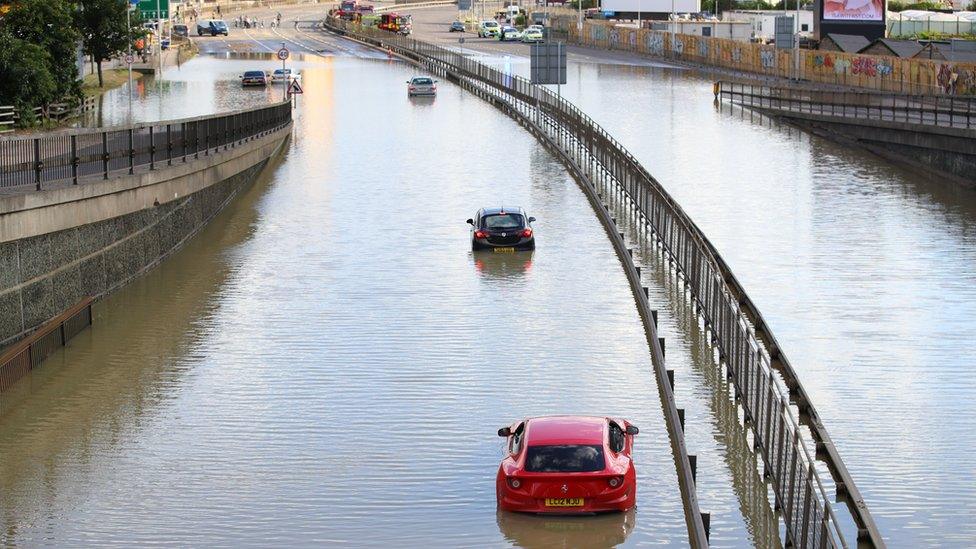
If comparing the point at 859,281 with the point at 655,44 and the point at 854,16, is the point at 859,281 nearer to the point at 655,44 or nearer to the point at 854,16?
the point at 854,16

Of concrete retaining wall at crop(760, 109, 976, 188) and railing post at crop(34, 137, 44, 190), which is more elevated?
railing post at crop(34, 137, 44, 190)

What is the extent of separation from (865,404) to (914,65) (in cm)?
6257

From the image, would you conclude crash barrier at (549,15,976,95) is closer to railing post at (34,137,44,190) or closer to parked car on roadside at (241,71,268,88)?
parked car on roadside at (241,71,268,88)

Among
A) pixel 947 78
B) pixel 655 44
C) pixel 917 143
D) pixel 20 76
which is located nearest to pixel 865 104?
pixel 947 78

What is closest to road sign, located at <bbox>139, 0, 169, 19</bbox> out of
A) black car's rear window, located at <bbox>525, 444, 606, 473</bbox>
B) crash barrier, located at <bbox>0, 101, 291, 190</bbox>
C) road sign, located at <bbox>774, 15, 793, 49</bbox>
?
road sign, located at <bbox>774, 15, 793, 49</bbox>

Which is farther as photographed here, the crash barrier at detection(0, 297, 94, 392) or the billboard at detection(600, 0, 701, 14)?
the billboard at detection(600, 0, 701, 14)

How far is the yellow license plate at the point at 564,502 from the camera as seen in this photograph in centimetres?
2116

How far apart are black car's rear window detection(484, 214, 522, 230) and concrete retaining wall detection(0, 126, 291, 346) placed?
765 centimetres

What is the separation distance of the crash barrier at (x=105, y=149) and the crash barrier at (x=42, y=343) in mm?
2636

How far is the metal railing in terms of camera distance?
62.6 m

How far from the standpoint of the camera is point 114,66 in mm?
111938

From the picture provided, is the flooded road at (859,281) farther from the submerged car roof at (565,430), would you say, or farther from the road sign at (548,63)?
the submerged car roof at (565,430)

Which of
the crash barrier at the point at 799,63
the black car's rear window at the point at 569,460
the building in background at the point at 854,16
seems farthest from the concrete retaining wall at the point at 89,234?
the building in background at the point at 854,16

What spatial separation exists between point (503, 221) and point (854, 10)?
Result: 239ft
